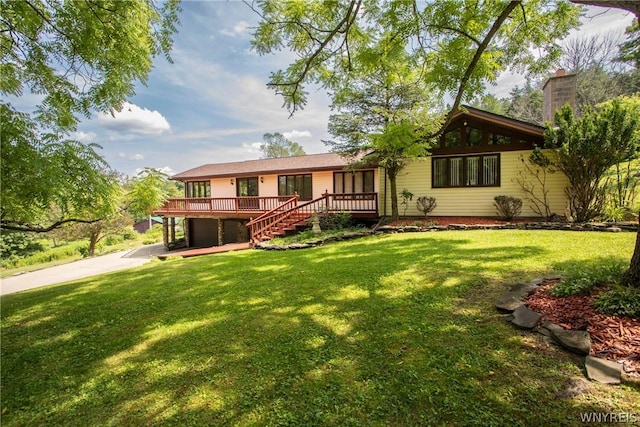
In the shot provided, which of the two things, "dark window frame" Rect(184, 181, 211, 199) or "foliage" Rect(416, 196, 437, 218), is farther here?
"dark window frame" Rect(184, 181, 211, 199)

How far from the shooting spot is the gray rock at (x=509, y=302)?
3268 millimetres

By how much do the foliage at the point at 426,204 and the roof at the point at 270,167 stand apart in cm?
397

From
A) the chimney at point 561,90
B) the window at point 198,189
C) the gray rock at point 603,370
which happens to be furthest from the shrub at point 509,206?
the window at point 198,189

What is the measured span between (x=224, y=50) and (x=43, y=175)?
5743mm

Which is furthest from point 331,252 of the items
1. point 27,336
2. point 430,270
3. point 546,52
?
point 546,52

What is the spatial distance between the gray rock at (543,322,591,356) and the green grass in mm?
126

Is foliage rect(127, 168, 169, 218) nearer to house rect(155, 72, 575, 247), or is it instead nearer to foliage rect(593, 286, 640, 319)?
house rect(155, 72, 575, 247)

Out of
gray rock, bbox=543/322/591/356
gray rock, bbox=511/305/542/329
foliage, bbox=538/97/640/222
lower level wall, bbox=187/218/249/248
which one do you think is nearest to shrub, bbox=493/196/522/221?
foliage, bbox=538/97/640/222

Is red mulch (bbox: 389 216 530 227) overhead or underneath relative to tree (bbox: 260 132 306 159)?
underneath

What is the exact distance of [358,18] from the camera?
19.9 feet

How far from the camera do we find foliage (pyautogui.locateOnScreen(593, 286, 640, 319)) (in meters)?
2.75

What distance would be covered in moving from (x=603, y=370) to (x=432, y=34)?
19.7 feet

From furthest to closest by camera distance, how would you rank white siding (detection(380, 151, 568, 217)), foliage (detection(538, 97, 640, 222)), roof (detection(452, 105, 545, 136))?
white siding (detection(380, 151, 568, 217))
roof (detection(452, 105, 545, 136))
foliage (detection(538, 97, 640, 222))

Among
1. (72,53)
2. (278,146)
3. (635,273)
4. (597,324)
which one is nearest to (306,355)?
(597,324)
